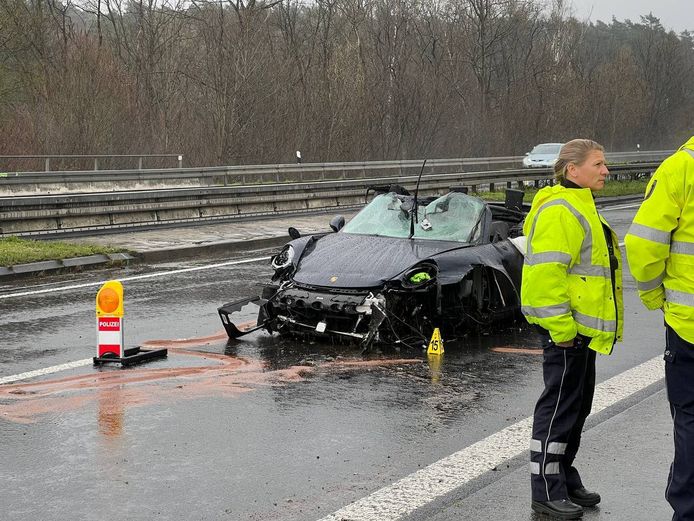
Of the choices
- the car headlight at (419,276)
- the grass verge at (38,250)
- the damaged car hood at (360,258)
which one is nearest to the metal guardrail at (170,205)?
the grass verge at (38,250)

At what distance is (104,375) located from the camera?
8.12 meters

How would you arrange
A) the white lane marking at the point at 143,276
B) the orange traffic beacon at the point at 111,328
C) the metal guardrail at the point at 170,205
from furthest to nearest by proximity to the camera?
the metal guardrail at the point at 170,205 → the white lane marking at the point at 143,276 → the orange traffic beacon at the point at 111,328

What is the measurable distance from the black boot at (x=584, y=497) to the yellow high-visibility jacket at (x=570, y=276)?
75 cm

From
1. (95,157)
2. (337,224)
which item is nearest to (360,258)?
(337,224)

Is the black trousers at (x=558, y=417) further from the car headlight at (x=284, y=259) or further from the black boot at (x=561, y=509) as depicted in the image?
the car headlight at (x=284, y=259)

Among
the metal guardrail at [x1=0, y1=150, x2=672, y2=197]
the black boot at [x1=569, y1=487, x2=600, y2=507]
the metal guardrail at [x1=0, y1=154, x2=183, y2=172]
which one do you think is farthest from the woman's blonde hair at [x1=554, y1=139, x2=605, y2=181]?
the metal guardrail at [x1=0, y1=154, x2=183, y2=172]

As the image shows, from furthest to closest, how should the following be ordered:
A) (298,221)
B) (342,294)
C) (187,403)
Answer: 1. (298,221)
2. (342,294)
3. (187,403)

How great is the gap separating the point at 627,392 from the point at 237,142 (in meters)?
38.5

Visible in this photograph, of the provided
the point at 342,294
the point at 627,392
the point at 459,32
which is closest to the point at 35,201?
the point at 342,294

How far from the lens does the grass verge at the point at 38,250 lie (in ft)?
47.7

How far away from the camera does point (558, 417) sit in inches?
203

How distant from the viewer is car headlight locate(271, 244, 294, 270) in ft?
32.1

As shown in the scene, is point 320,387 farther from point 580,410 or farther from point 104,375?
point 580,410

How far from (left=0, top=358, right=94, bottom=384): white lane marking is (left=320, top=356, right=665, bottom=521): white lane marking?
3.72m
